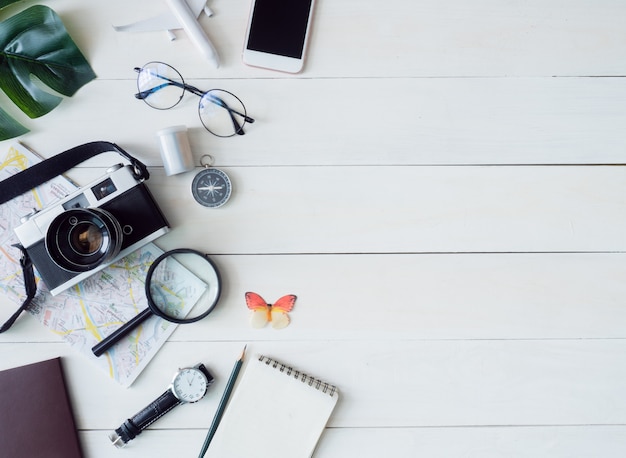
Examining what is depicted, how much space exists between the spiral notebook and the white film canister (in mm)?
358

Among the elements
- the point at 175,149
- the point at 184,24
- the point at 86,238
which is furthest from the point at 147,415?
the point at 184,24

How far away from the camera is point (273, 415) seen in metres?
0.84

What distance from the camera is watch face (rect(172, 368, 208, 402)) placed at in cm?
84

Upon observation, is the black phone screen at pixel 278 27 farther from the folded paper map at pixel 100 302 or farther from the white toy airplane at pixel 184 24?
the folded paper map at pixel 100 302

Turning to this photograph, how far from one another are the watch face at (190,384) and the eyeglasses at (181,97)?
0.42m

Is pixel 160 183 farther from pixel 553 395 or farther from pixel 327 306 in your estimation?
pixel 553 395

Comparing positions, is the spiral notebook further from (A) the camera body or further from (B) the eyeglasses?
(B) the eyeglasses

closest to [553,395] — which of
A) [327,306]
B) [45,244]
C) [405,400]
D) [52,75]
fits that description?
[405,400]

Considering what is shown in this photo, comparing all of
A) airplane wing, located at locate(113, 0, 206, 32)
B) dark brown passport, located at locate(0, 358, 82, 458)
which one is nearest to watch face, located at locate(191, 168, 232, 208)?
airplane wing, located at locate(113, 0, 206, 32)

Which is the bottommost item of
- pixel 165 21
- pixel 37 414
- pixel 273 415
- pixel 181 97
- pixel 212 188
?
pixel 273 415

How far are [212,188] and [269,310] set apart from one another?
0.23m

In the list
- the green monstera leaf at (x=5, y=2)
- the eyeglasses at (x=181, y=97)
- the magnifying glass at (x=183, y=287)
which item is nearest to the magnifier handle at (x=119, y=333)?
the magnifying glass at (x=183, y=287)

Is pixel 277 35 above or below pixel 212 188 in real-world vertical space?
above

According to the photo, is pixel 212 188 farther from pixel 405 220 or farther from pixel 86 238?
pixel 405 220
